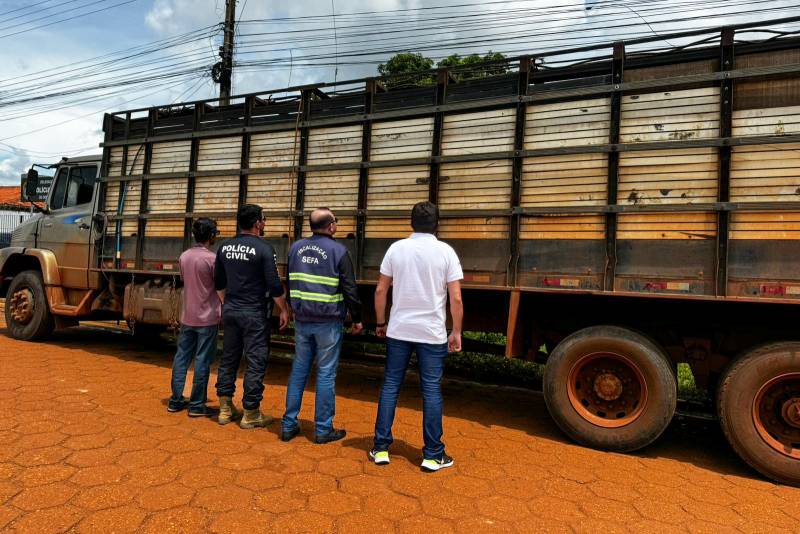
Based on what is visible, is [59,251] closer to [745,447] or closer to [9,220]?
[745,447]

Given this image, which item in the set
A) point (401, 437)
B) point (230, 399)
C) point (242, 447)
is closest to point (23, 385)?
point (230, 399)

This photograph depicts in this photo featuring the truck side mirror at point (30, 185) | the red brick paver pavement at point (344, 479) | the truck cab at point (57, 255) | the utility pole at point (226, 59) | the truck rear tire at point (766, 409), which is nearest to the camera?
the red brick paver pavement at point (344, 479)

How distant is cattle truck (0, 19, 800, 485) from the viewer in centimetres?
343

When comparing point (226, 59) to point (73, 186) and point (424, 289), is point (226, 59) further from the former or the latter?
point (424, 289)

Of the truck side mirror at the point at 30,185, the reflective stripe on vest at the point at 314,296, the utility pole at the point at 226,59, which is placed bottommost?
the reflective stripe on vest at the point at 314,296

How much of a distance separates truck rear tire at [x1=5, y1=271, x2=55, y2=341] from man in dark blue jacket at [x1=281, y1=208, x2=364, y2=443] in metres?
5.46

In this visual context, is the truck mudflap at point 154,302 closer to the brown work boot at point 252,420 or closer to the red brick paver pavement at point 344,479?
the red brick paver pavement at point 344,479

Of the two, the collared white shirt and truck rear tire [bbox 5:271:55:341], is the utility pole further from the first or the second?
the collared white shirt

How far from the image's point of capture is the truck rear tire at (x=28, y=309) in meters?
7.13

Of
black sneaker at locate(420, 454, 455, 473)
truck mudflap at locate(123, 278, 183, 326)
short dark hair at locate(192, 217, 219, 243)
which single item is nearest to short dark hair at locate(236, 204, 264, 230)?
short dark hair at locate(192, 217, 219, 243)

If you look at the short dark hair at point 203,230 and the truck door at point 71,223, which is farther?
the truck door at point 71,223

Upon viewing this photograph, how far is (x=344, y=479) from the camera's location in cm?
306

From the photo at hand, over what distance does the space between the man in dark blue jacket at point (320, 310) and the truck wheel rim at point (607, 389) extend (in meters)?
1.84

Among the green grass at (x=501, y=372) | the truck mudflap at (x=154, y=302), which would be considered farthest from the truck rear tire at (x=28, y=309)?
the green grass at (x=501, y=372)
